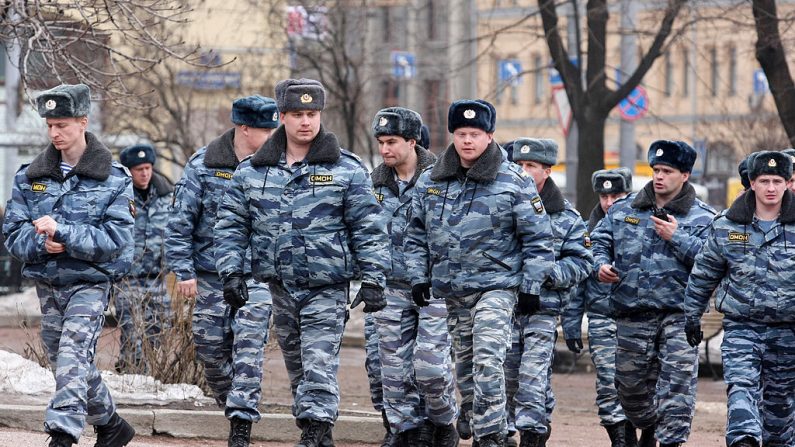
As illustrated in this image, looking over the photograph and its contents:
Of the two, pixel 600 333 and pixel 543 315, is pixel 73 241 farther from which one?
pixel 600 333

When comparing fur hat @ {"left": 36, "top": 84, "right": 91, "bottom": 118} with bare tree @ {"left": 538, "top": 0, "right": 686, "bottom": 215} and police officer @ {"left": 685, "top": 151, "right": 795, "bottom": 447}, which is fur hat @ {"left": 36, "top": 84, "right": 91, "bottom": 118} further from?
bare tree @ {"left": 538, "top": 0, "right": 686, "bottom": 215}

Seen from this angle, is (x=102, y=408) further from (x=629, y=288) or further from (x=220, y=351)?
(x=629, y=288)

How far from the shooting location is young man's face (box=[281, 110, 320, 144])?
9.23 m

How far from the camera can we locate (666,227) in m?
10.7

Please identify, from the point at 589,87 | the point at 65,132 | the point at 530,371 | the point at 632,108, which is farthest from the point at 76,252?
the point at 632,108

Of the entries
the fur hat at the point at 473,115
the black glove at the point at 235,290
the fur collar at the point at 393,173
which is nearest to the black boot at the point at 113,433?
the black glove at the point at 235,290

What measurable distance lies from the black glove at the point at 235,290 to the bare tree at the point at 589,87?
33.9 feet

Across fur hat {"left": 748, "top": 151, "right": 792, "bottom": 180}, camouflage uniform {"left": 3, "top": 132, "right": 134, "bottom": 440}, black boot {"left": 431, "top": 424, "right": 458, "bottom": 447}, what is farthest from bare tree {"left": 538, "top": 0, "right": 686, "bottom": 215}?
camouflage uniform {"left": 3, "top": 132, "right": 134, "bottom": 440}

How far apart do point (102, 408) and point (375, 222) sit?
1842mm

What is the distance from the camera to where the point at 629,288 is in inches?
430

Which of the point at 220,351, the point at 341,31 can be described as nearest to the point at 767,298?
the point at 220,351

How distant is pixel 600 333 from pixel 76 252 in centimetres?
427

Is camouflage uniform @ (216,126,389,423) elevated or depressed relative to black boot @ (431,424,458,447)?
elevated

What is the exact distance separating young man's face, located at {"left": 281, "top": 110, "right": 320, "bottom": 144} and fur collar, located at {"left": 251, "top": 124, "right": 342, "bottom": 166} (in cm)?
5
